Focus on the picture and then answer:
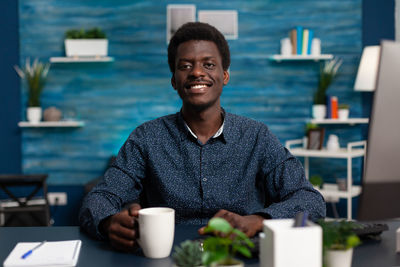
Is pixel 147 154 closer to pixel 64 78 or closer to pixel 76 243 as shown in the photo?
pixel 76 243

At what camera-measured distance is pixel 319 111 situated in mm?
3623

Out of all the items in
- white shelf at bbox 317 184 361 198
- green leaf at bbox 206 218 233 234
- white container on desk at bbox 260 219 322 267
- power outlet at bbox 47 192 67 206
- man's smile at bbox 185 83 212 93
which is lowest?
power outlet at bbox 47 192 67 206

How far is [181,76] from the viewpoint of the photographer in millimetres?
1545

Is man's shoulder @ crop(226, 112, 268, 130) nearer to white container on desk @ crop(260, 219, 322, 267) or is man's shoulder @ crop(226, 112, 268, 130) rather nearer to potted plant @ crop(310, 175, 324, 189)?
white container on desk @ crop(260, 219, 322, 267)

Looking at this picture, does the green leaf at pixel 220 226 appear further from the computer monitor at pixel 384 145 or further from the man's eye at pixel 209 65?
the man's eye at pixel 209 65

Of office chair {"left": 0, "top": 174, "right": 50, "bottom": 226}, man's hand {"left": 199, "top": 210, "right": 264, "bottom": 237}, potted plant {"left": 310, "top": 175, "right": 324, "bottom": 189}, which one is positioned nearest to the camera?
man's hand {"left": 199, "top": 210, "right": 264, "bottom": 237}

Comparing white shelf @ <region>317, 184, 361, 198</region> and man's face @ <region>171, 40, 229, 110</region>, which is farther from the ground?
man's face @ <region>171, 40, 229, 110</region>

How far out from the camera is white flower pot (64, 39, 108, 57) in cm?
357

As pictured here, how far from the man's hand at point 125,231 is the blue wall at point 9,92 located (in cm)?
309

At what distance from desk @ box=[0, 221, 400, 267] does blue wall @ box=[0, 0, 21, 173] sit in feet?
8.97

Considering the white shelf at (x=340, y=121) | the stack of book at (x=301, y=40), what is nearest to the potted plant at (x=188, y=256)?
the white shelf at (x=340, y=121)

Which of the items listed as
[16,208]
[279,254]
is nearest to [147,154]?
[279,254]

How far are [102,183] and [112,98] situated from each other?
2454 millimetres

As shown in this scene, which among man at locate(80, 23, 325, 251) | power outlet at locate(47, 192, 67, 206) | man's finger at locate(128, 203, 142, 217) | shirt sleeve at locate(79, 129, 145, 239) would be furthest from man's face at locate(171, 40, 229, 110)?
power outlet at locate(47, 192, 67, 206)
